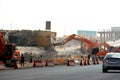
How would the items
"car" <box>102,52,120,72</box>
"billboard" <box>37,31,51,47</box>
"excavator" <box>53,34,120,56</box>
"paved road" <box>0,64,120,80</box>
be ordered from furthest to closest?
"billboard" <box>37,31,51,47</box> < "excavator" <box>53,34,120,56</box> < "car" <box>102,52,120,72</box> < "paved road" <box>0,64,120,80</box>

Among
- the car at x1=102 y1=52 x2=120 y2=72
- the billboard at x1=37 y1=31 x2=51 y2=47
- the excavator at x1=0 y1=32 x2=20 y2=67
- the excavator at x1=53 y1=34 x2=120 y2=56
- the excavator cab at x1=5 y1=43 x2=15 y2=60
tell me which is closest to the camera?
the car at x1=102 y1=52 x2=120 y2=72

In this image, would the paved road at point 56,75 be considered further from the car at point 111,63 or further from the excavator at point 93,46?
the excavator at point 93,46

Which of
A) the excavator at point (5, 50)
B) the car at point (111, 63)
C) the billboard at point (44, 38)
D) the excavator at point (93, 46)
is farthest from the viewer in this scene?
the billboard at point (44, 38)

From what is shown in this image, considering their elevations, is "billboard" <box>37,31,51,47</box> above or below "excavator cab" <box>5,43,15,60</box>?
above

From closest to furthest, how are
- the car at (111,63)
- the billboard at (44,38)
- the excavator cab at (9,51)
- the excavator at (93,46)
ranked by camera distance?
the car at (111,63), the excavator cab at (9,51), the excavator at (93,46), the billboard at (44,38)

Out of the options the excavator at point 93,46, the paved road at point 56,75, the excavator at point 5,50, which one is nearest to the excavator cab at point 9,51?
the excavator at point 5,50

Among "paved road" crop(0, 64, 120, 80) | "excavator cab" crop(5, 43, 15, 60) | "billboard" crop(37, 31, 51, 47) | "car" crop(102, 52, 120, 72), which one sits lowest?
"paved road" crop(0, 64, 120, 80)

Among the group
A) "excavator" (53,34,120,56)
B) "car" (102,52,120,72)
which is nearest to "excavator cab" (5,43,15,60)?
"car" (102,52,120,72)

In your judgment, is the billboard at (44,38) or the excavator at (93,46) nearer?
the excavator at (93,46)

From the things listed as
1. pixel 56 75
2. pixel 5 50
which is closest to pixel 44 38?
pixel 5 50

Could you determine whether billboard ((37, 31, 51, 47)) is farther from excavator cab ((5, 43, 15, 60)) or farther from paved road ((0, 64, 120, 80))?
paved road ((0, 64, 120, 80))

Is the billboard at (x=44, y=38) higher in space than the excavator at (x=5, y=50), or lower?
higher

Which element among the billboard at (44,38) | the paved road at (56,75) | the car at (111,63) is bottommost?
the paved road at (56,75)

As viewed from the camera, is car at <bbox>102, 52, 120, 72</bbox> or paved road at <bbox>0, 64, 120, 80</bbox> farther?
car at <bbox>102, 52, 120, 72</bbox>
